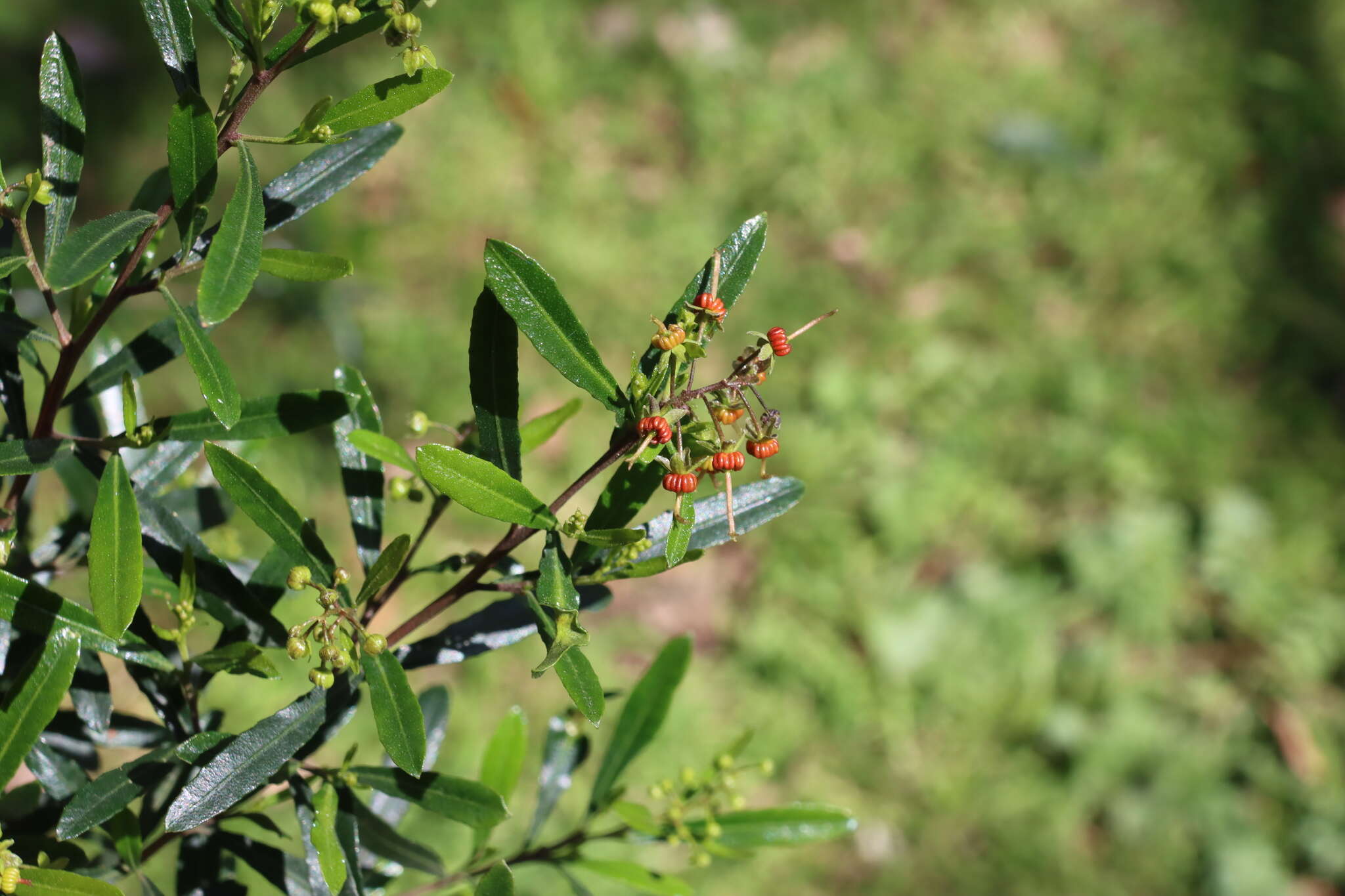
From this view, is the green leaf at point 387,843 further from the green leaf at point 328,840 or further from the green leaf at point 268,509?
the green leaf at point 268,509

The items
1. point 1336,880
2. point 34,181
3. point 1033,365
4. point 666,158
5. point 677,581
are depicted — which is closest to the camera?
point 34,181

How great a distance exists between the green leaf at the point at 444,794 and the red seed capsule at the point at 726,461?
0.31m

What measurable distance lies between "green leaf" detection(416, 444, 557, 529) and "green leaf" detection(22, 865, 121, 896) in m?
0.31

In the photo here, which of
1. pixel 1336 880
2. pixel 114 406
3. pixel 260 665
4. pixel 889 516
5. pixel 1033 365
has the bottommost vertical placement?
pixel 1336 880

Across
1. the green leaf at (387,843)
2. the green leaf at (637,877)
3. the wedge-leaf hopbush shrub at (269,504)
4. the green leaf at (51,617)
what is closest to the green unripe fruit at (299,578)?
the wedge-leaf hopbush shrub at (269,504)

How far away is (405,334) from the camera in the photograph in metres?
2.76

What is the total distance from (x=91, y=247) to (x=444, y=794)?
45 centimetres

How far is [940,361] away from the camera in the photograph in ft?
9.71

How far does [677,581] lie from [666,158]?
1.28 meters

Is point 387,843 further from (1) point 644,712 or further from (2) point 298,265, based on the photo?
(2) point 298,265

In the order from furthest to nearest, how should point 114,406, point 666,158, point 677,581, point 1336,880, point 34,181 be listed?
point 666,158 → point 677,581 → point 1336,880 → point 114,406 → point 34,181

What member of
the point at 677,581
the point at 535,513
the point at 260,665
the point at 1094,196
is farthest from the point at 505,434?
the point at 1094,196

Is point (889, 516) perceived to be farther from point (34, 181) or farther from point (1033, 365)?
point (34, 181)

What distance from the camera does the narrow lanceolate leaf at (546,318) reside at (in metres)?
0.68
